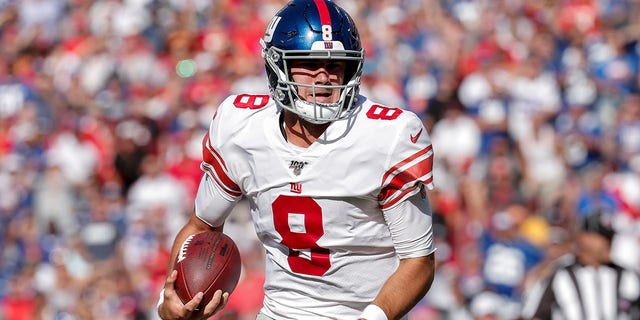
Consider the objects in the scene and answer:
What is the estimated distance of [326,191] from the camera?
4031 millimetres

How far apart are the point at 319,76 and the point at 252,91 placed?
7.44 meters

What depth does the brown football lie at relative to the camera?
4.04 metres

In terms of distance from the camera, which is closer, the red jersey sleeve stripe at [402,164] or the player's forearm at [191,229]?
the red jersey sleeve stripe at [402,164]

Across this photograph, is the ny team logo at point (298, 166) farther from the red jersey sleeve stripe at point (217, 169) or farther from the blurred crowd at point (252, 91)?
the blurred crowd at point (252, 91)

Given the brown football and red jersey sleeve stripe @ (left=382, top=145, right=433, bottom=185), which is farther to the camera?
the brown football

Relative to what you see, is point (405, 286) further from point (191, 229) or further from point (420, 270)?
Answer: point (191, 229)

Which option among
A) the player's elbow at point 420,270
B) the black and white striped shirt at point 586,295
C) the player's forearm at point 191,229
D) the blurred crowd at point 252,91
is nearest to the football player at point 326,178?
the player's elbow at point 420,270

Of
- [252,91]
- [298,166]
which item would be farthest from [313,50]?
[252,91]

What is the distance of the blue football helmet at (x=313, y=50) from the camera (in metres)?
4.05

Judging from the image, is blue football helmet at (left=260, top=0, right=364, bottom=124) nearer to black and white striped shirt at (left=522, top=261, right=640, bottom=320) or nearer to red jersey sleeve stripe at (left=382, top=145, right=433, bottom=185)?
red jersey sleeve stripe at (left=382, top=145, right=433, bottom=185)

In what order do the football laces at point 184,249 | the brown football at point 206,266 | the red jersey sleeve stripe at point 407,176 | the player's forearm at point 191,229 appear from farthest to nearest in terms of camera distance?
the player's forearm at point 191,229, the football laces at point 184,249, the brown football at point 206,266, the red jersey sleeve stripe at point 407,176

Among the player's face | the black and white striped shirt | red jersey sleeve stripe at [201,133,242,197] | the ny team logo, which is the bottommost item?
the black and white striped shirt

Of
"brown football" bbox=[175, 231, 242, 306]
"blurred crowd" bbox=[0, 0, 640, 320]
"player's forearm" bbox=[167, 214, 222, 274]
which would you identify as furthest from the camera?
"blurred crowd" bbox=[0, 0, 640, 320]

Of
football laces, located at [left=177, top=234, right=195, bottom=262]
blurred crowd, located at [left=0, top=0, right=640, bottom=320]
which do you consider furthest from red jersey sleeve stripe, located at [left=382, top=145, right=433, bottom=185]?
blurred crowd, located at [left=0, top=0, right=640, bottom=320]
